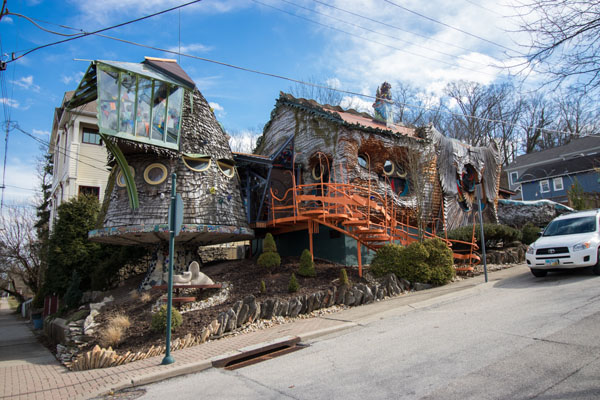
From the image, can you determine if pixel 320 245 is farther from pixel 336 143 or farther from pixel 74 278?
pixel 74 278

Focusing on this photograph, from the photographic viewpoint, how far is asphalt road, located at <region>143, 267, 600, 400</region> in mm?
4828

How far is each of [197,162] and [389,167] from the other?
8.25 m

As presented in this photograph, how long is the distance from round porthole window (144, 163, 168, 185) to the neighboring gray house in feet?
118

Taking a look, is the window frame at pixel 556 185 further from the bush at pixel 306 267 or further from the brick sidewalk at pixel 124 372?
the brick sidewalk at pixel 124 372

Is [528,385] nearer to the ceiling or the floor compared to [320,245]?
nearer to the floor

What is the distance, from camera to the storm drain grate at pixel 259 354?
7070 mm

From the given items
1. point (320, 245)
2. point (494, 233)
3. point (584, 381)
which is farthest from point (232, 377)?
point (494, 233)

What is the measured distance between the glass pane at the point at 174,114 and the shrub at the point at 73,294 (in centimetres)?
843

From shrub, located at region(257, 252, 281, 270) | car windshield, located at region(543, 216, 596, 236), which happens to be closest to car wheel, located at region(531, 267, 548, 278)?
car windshield, located at region(543, 216, 596, 236)

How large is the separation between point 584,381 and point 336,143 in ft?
39.6

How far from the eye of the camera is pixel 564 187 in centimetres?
3731

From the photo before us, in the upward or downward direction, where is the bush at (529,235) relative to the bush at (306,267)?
upward

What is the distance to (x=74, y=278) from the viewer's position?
1683 cm

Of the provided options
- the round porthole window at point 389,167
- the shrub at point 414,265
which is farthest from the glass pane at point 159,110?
the round porthole window at point 389,167
